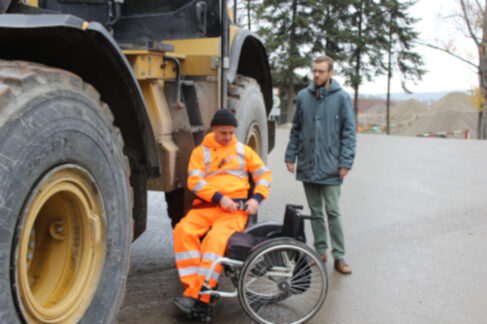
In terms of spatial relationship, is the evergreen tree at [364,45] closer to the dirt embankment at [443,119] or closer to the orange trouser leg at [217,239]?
the dirt embankment at [443,119]

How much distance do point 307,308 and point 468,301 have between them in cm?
128

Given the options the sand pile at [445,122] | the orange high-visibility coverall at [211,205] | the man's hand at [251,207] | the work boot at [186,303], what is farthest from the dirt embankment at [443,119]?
the work boot at [186,303]

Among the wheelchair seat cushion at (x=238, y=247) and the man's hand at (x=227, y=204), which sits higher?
the man's hand at (x=227, y=204)

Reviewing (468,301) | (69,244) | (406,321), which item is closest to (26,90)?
A: (69,244)

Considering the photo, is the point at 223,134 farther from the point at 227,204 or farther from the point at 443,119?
the point at 443,119

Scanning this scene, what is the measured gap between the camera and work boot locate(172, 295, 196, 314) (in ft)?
11.9

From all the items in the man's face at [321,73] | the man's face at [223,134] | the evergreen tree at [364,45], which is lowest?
the man's face at [223,134]

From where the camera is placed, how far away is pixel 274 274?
372 cm

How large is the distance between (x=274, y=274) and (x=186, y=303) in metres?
0.60

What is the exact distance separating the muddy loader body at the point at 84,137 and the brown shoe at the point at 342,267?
5.19 ft

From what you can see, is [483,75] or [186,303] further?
[483,75]

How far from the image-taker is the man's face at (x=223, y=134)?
405cm

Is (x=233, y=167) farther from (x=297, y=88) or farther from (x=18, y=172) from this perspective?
(x=297, y=88)

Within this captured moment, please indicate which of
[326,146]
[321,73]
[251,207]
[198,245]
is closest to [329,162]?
[326,146]
